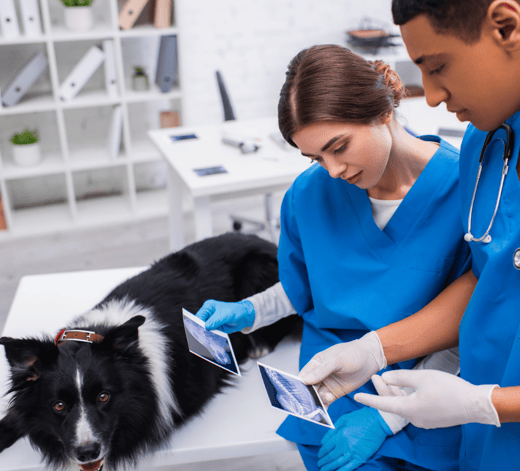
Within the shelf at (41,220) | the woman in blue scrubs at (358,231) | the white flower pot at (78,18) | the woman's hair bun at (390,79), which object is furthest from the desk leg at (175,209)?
the woman's hair bun at (390,79)

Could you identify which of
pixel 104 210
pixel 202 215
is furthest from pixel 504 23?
pixel 104 210

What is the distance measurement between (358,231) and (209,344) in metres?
0.43

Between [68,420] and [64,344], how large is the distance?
17cm

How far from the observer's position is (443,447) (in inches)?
43.1

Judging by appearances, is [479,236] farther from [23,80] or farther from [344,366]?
[23,80]

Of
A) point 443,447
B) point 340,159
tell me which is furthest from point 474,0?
point 443,447

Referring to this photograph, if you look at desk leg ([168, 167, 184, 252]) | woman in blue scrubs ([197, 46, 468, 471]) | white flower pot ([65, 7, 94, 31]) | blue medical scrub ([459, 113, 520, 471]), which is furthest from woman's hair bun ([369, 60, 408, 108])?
white flower pot ([65, 7, 94, 31])

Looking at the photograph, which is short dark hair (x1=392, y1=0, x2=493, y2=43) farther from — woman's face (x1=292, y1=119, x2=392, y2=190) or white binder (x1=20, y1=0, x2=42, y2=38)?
white binder (x1=20, y1=0, x2=42, y2=38)

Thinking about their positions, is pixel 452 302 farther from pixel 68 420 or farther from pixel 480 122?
pixel 68 420

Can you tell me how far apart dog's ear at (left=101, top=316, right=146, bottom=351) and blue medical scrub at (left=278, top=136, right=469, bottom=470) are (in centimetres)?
37

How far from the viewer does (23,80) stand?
10.3 feet

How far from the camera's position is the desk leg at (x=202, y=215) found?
2.21 meters

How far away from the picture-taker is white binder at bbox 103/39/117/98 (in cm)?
321

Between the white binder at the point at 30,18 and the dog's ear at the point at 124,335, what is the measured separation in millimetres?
2544
